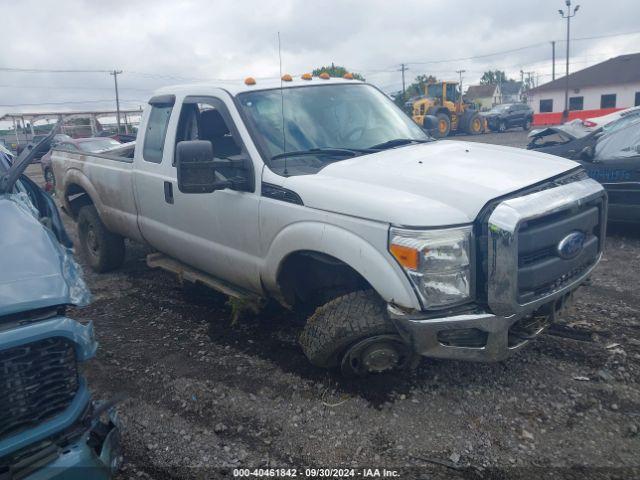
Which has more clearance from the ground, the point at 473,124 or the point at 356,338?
the point at 473,124

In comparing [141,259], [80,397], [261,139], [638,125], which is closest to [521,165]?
[261,139]

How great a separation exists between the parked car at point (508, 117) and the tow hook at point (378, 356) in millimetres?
32125

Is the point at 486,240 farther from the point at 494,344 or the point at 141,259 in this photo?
the point at 141,259

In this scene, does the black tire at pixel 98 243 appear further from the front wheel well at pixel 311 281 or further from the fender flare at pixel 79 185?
the front wheel well at pixel 311 281

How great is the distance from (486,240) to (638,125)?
4750 mm

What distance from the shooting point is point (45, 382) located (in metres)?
2.13

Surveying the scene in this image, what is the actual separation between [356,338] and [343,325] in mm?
111

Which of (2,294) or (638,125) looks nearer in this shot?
(2,294)

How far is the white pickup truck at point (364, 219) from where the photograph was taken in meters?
2.89

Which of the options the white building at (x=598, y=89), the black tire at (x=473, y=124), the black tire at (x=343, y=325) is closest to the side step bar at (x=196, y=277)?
the black tire at (x=343, y=325)

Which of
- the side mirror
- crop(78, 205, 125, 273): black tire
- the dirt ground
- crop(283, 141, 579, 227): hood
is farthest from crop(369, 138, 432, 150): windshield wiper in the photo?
crop(78, 205, 125, 273): black tire

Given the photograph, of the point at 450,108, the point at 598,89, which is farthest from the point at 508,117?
the point at 598,89

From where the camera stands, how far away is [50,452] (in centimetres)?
210

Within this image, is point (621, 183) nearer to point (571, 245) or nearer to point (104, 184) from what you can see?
point (571, 245)
